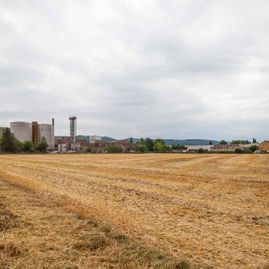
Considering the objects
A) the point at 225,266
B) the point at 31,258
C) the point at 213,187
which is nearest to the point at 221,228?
the point at 225,266

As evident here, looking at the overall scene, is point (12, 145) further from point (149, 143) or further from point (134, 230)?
point (134, 230)

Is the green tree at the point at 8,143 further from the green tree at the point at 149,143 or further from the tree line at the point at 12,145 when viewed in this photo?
the green tree at the point at 149,143

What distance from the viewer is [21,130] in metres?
159

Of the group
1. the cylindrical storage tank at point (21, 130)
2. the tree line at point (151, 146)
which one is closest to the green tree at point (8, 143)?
the cylindrical storage tank at point (21, 130)

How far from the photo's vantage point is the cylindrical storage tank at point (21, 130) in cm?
15800

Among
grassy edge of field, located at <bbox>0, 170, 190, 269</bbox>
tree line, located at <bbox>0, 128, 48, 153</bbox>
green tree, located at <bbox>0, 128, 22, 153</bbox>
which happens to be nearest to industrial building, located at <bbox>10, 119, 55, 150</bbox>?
tree line, located at <bbox>0, 128, 48, 153</bbox>

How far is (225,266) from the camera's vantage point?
18.6ft

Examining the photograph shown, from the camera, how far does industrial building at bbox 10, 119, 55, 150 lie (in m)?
159

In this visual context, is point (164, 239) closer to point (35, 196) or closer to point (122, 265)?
point (122, 265)

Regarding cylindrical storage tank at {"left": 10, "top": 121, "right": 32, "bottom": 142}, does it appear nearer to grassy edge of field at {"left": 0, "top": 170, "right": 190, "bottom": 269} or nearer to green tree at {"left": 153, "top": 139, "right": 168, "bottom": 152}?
green tree at {"left": 153, "top": 139, "right": 168, "bottom": 152}

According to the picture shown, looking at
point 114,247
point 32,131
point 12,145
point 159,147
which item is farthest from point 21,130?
point 114,247

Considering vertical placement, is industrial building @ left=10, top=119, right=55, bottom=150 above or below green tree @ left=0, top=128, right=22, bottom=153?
above

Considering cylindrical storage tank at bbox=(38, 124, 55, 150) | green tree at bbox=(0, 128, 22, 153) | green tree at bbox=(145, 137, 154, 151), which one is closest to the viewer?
green tree at bbox=(0, 128, 22, 153)

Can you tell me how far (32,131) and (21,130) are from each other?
644 cm
